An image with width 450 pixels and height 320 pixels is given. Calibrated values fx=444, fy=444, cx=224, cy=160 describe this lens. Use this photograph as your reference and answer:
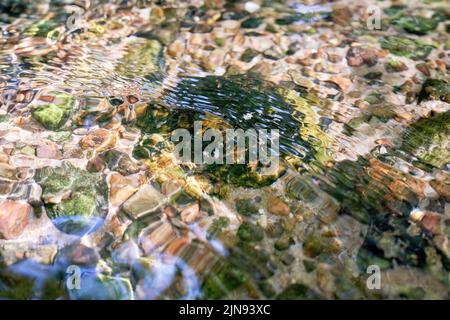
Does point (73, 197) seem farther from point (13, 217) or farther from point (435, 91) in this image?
point (435, 91)

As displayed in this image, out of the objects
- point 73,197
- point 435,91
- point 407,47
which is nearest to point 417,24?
point 407,47

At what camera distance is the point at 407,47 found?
5.18 m

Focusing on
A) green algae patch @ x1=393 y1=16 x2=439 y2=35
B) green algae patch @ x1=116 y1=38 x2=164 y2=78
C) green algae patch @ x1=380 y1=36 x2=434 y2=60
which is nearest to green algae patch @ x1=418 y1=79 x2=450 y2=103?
green algae patch @ x1=380 y1=36 x2=434 y2=60

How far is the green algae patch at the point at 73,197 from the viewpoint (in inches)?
126

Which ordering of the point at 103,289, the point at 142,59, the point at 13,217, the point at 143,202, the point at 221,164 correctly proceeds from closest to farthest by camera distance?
the point at 103,289 < the point at 13,217 < the point at 143,202 < the point at 221,164 < the point at 142,59

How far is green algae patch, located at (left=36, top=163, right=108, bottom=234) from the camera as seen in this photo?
3205mm

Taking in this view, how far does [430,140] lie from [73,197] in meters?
3.07

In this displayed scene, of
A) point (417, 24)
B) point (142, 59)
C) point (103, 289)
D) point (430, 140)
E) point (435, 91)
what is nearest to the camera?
point (103, 289)

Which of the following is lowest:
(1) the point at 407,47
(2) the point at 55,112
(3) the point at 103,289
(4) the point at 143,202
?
(3) the point at 103,289

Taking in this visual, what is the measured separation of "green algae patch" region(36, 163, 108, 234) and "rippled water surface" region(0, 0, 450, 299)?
1cm

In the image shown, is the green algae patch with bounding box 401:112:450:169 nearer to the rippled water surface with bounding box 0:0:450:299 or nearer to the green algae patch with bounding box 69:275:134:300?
the rippled water surface with bounding box 0:0:450:299

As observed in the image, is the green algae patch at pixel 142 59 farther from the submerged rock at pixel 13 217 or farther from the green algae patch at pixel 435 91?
the green algae patch at pixel 435 91
